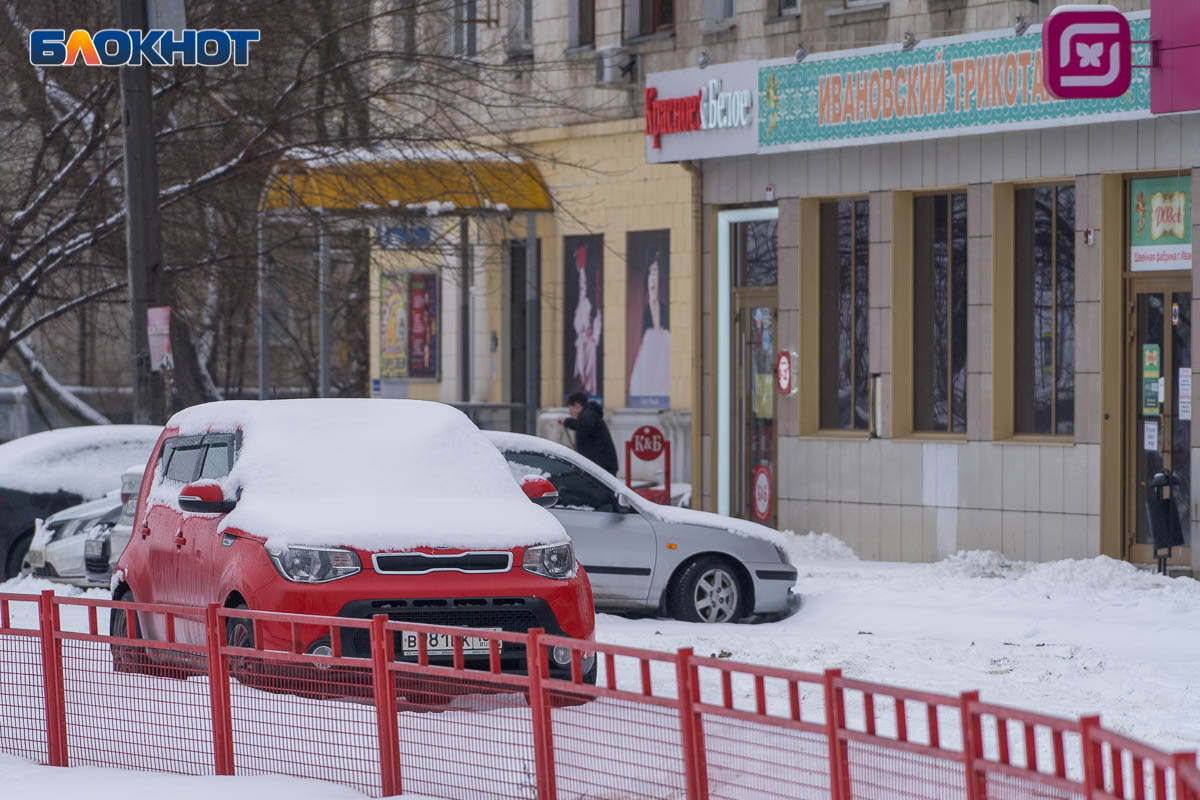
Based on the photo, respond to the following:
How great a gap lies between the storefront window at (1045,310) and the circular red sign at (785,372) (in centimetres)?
252

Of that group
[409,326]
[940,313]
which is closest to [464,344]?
[409,326]

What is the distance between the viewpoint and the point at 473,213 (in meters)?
23.9

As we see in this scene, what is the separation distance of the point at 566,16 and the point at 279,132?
6.29 metres

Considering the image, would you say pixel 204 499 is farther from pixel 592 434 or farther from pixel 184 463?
pixel 592 434

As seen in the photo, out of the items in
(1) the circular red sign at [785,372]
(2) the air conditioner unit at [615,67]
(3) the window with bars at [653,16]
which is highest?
(3) the window with bars at [653,16]

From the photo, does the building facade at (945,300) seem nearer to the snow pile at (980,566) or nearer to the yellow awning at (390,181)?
the snow pile at (980,566)

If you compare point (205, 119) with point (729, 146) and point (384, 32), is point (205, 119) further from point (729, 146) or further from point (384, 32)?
point (729, 146)

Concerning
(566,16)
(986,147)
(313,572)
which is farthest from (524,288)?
(313,572)

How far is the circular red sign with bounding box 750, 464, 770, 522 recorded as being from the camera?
65.6 ft

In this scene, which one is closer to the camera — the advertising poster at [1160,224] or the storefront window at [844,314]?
the advertising poster at [1160,224]

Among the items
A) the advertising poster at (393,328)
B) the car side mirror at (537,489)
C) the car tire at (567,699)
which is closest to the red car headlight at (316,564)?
the car side mirror at (537,489)

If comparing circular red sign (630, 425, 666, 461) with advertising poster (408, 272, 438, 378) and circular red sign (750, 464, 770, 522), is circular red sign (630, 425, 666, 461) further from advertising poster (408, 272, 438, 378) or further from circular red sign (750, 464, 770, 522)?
advertising poster (408, 272, 438, 378)

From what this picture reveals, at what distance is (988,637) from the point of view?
13.2m

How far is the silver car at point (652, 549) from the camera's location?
1380cm
